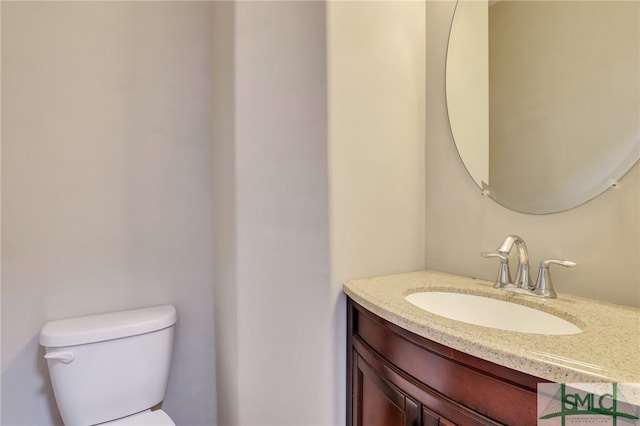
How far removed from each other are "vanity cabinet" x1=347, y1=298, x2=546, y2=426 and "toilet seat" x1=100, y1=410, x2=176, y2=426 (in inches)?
25.1

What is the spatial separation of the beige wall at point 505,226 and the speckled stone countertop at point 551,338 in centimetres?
8

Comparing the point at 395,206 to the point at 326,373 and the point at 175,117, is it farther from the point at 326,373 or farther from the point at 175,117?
the point at 175,117

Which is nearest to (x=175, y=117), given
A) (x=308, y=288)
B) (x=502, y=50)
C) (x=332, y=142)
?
(x=332, y=142)

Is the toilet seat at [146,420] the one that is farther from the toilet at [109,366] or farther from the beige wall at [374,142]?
the beige wall at [374,142]

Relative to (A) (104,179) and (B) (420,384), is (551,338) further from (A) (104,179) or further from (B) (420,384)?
(A) (104,179)

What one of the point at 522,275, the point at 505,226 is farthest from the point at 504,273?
the point at 505,226

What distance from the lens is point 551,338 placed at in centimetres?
65

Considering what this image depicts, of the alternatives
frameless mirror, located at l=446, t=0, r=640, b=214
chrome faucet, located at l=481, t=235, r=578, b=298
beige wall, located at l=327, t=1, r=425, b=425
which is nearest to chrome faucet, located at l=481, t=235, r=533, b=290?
chrome faucet, located at l=481, t=235, r=578, b=298

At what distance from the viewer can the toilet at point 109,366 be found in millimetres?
1138

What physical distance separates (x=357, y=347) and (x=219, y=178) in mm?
873

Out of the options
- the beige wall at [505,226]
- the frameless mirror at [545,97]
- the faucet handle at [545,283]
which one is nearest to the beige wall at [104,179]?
the beige wall at [505,226]

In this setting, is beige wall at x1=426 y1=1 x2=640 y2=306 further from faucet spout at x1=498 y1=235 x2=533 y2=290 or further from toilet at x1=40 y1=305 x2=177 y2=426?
toilet at x1=40 y1=305 x2=177 y2=426

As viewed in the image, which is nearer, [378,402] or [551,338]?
[551,338]

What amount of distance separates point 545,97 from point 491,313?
2.26ft
